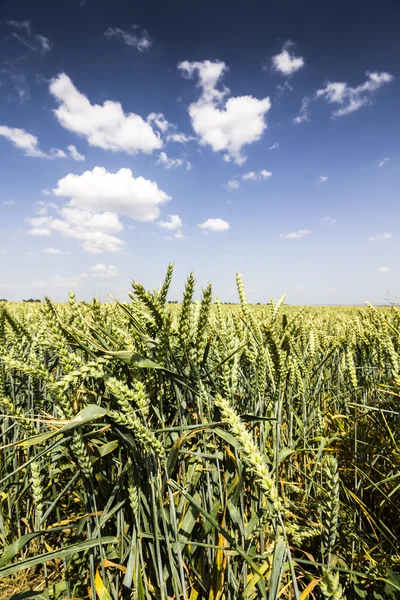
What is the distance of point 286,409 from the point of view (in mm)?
2166

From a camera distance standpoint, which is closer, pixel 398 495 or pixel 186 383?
pixel 186 383

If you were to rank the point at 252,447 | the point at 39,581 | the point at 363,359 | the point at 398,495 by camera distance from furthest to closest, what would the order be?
the point at 363,359, the point at 398,495, the point at 39,581, the point at 252,447

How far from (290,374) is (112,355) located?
1.22 m

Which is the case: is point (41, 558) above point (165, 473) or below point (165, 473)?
below

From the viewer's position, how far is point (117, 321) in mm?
1829

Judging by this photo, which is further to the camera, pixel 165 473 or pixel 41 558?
pixel 165 473

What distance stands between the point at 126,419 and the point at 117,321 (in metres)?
1.01

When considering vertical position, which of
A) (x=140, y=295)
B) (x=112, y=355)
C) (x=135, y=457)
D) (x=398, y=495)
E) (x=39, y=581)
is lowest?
(x=39, y=581)

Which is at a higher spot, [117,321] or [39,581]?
[117,321]

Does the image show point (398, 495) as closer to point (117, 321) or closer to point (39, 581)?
point (117, 321)

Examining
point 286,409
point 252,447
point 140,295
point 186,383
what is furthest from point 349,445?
point 140,295

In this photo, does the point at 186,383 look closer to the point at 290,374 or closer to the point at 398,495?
the point at 290,374

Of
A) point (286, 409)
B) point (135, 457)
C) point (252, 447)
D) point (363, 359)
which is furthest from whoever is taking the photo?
point (363, 359)

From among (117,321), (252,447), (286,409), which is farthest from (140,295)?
(286,409)
